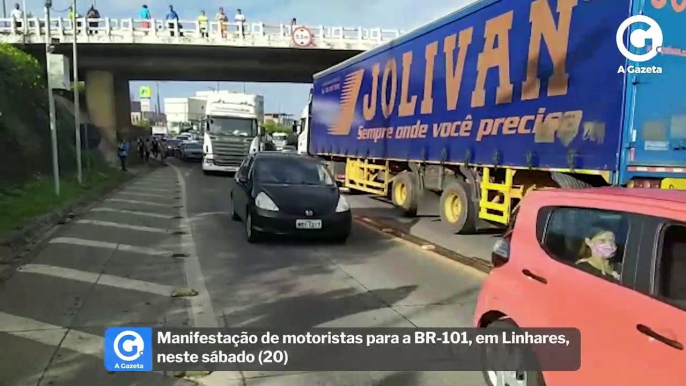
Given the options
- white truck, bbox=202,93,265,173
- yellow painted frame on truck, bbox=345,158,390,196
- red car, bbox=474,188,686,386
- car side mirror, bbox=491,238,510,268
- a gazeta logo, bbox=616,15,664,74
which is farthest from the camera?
white truck, bbox=202,93,265,173

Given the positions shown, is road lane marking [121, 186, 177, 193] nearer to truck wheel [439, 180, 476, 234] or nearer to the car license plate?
truck wheel [439, 180, 476, 234]

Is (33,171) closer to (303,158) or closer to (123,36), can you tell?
(303,158)

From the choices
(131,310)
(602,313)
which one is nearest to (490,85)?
(131,310)

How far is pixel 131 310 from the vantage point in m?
5.80

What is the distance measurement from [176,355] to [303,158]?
6988mm

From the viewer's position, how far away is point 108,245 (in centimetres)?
929

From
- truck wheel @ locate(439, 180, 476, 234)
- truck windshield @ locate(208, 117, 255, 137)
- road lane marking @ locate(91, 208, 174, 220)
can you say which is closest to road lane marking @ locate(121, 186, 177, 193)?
road lane marking @ locate(91, 208, 174, 220)

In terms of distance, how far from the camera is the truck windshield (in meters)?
26.6

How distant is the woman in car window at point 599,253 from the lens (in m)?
3.04

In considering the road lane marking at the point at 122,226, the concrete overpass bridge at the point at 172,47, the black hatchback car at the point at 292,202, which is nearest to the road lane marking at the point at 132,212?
the road lane marking at the point at 122,226

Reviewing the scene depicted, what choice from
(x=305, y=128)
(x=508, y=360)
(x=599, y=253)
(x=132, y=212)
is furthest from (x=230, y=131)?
(x=599, y=253)

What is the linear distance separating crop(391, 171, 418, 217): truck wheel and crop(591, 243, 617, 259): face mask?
33.6ft

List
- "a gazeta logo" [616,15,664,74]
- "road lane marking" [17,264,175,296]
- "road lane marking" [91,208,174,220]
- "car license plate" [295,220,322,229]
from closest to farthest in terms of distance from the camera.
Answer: "road lane marking" [17,264,175,296], "a gazeta logo" [616,15,664,74], "car license plate" [295,220,322,229], "road lane marking" [91,208,174,220]

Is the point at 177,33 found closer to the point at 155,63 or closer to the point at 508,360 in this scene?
the point at 155,63
